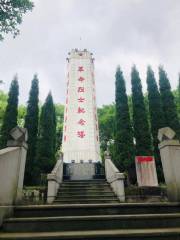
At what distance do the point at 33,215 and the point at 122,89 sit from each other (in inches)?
770

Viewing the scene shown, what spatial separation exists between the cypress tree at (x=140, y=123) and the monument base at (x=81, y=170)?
5.78 m

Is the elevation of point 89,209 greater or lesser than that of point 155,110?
lesser

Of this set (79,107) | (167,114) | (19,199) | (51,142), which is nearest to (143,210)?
(19,199)

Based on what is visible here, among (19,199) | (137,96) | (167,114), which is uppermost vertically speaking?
(137,96)

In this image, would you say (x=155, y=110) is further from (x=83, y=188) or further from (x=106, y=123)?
(x=83, y=188)

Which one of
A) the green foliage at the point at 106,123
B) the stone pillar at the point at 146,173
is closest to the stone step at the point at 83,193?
the stone pillar at the point at 146,173

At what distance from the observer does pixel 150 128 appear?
20.9 m

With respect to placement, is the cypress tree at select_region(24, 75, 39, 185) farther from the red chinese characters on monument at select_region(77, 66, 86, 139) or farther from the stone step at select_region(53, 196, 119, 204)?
the stone step at select_region(53, 196, 119, 204)

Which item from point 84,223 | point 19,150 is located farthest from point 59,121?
point 84,223

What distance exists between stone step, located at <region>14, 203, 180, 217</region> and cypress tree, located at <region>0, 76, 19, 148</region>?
1588cm

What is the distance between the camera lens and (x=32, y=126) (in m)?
20.4

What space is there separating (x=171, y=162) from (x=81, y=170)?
10445 millimetres

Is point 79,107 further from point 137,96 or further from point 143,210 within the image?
point 143,210

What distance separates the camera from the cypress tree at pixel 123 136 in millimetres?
17931
